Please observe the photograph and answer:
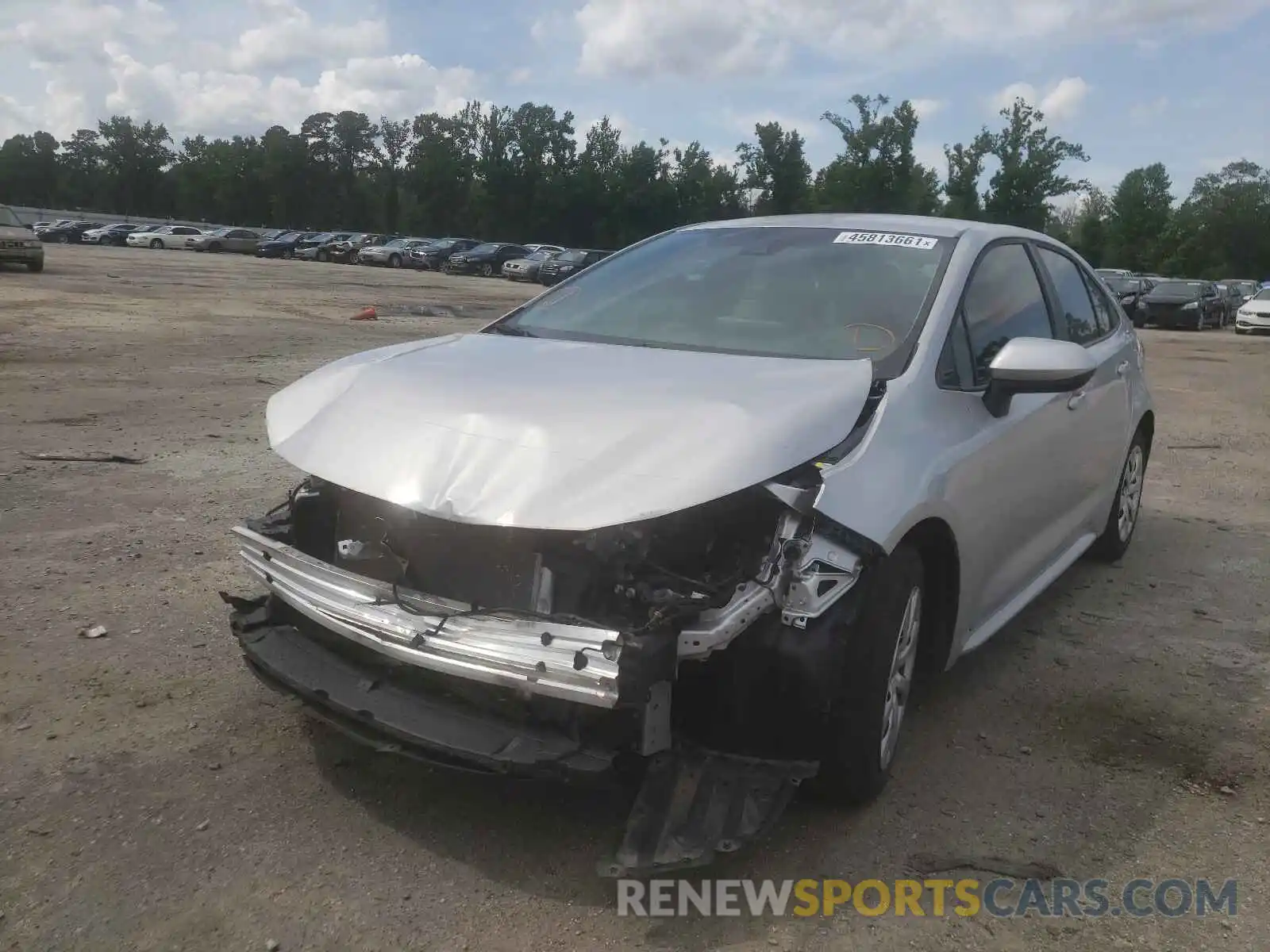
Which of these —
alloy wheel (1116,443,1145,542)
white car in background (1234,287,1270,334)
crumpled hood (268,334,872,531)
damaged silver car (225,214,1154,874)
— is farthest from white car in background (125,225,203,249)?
crumpled hood (268,334,872,531)

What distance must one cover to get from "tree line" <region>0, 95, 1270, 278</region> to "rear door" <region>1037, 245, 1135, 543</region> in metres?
59.1

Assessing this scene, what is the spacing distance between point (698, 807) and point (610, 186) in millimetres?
77908

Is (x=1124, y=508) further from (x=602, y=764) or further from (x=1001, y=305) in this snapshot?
(x=602, y=764)

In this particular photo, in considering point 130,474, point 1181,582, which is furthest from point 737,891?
point 130,474

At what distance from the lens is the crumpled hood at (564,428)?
2734 mm

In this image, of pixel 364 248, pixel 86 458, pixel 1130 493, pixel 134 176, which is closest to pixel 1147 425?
→ pixel 1130 493

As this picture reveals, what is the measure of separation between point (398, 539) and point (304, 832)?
2.69 feet

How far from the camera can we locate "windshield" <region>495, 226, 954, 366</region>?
12.2 feet

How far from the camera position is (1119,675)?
4.34 meters

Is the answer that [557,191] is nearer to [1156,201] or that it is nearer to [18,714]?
[1156,201]

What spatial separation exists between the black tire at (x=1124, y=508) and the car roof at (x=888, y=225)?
4.99 ft

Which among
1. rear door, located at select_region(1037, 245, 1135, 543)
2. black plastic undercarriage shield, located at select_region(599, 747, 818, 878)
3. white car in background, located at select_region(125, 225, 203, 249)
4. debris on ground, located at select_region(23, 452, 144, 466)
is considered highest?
rear door, located at select_region(1037, 245, 1135, 543)

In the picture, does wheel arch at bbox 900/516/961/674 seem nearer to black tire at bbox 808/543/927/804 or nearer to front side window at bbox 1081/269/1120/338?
black tire at bbox 808/543/927/804

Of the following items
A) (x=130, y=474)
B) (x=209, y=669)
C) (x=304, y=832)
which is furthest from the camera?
(x=130, y=474)
